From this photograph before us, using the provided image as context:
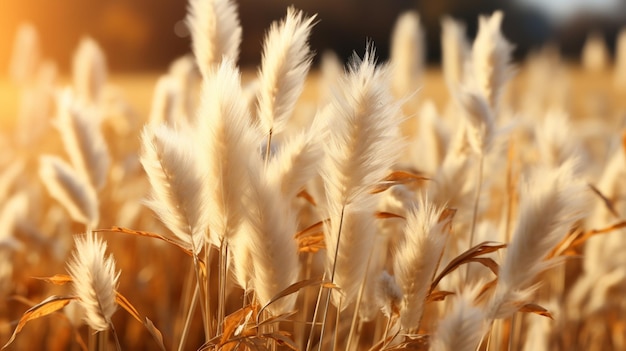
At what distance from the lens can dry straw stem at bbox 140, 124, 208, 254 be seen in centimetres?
69

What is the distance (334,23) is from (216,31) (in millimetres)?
8195

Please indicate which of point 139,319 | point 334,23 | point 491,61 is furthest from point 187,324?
point 334,23

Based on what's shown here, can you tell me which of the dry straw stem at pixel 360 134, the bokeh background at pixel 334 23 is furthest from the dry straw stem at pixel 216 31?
the bokeh background at pixel 334 23

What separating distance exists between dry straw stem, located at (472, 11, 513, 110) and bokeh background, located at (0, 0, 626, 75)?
6162mm

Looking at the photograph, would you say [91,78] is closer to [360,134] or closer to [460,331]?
[360,134]

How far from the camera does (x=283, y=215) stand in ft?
2.30

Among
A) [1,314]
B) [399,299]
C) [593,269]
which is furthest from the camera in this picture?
[1,314]

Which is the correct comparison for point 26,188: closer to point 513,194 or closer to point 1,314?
point 1,314

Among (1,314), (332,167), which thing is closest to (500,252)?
(332,167)

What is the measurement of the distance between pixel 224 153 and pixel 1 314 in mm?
1103

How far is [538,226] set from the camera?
69cm

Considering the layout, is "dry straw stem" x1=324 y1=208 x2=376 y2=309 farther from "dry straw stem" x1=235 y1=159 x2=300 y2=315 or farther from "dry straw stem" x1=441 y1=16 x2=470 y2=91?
"dry straw stem" x1=441 y1=16 x2=470 y2=91

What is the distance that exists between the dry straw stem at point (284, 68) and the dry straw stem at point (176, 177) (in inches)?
3.9

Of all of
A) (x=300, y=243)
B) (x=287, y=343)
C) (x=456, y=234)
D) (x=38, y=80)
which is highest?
(x=38, y=80)
